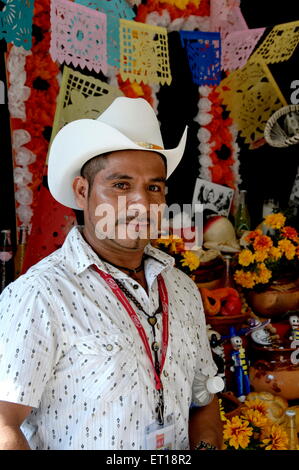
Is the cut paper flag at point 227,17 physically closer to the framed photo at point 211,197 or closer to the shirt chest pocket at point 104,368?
the framed photo at point 211,197

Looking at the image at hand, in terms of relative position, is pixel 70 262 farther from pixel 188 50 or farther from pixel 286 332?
pixel 188 50

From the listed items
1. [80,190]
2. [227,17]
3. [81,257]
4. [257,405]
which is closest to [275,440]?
[257,405]

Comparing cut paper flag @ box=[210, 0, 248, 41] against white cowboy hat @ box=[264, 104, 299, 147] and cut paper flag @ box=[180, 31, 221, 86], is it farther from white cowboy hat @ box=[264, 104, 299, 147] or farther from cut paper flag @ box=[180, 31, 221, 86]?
white cowboy hat @ box=[264, 104, 299, 147]

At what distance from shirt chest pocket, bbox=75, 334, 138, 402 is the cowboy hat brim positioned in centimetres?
59

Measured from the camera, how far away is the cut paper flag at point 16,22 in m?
2.35

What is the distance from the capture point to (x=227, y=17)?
359cm

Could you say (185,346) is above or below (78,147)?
below

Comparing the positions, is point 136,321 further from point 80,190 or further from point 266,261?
point 266,261

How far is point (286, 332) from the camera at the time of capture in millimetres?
2662

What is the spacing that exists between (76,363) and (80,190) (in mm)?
593

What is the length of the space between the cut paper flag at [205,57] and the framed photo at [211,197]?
777 mm

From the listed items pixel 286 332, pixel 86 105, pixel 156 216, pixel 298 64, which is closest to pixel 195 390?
pixel 156 216

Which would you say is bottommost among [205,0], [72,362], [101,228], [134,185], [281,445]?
[281,445]
